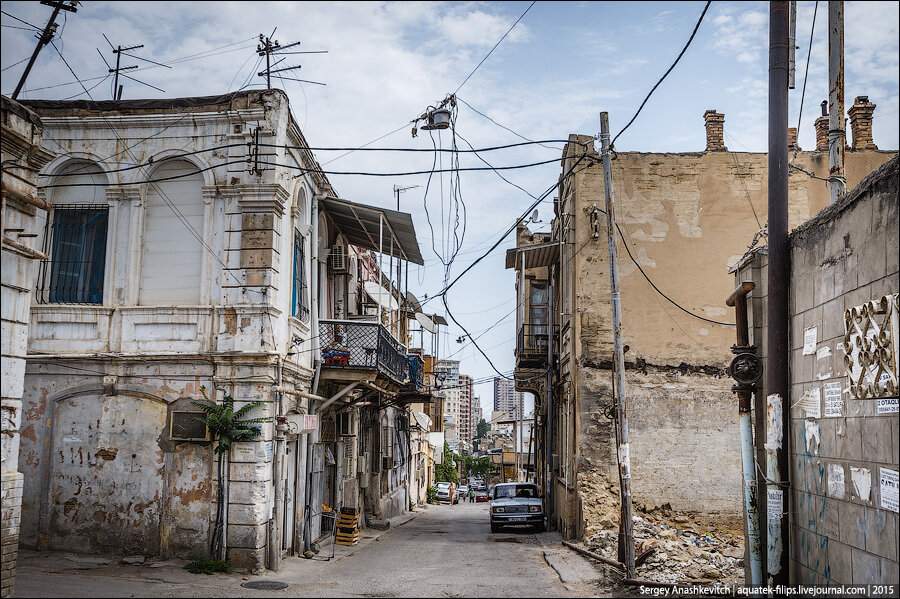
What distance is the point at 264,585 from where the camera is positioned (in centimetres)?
1160

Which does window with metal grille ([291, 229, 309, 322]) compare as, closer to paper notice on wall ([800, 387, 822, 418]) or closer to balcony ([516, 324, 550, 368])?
paper notice on wall ([800, 387, 822, 418])

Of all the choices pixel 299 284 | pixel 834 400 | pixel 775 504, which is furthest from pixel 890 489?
pixel 299 284

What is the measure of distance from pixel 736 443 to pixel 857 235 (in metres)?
11.1

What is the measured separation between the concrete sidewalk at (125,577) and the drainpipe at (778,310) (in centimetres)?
693

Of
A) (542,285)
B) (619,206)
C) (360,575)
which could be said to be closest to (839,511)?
(360,575)

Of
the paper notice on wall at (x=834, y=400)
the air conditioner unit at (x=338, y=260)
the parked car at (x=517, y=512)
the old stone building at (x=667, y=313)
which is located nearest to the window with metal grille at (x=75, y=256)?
the air conditioner unit at (x=338, y=260)

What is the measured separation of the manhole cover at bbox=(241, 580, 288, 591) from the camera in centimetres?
1142

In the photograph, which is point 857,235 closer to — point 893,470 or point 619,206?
point 893,470

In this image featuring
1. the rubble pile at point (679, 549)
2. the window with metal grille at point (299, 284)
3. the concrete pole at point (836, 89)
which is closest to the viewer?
the concrete pole at point (836, 89)

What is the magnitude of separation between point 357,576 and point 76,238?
8.13m

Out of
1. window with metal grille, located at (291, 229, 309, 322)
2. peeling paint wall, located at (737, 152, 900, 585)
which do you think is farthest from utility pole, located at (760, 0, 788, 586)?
window with metal grille, located at (291, 229, 309, 322)

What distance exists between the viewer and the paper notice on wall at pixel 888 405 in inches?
257

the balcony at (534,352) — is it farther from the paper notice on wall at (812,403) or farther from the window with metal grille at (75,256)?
the paper notice on wall at (812,403)

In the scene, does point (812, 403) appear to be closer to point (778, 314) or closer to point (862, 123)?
point (778, 314)
